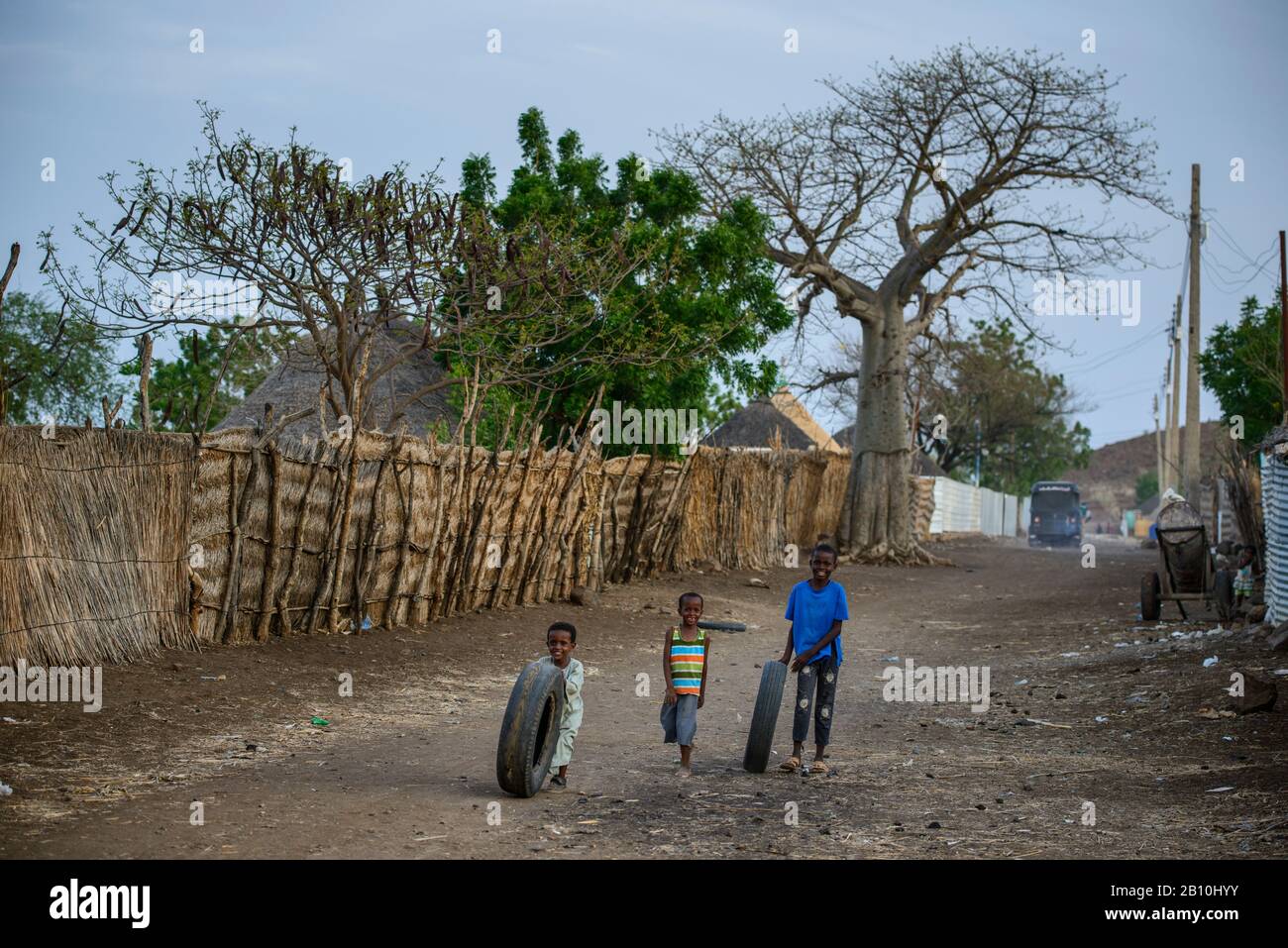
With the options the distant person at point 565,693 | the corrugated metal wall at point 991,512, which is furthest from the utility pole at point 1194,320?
the corrugated metal wall at point 991,512

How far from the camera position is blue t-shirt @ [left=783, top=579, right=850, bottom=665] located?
8.06 m

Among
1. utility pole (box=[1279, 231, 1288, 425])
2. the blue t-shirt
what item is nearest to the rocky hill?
utility pole (box=[1279, 231, 1288, 425])

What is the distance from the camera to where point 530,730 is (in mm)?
6617

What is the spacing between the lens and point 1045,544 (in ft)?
181

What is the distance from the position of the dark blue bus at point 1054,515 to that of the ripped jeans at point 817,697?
160 ft

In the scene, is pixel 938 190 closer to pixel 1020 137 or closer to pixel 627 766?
pixel 1020 137

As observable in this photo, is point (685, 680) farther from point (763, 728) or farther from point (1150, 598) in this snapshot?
point (1150, 598)

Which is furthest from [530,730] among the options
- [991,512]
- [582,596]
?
[991,512]

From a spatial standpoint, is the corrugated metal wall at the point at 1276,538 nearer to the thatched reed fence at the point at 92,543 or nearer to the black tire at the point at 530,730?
the black tire at the point at 530,730

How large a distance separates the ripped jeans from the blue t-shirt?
6 cm

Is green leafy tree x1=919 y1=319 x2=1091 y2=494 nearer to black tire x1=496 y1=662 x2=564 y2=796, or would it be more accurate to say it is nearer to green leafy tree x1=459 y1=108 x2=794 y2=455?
green leafy tree x1=459 y1=108 x2=794 y2=455

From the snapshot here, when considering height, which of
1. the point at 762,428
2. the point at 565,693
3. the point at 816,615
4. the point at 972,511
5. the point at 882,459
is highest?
the point at 762,428

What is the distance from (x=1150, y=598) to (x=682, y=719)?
10073 millimetres
